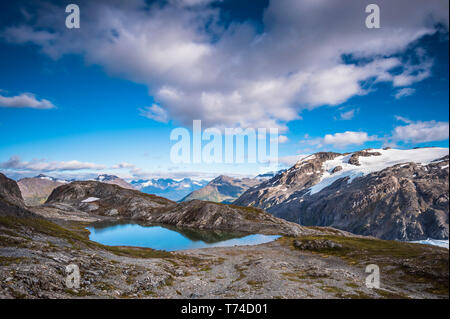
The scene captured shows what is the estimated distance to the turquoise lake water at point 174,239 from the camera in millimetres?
117062

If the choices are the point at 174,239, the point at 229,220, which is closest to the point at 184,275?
the point at 174,239

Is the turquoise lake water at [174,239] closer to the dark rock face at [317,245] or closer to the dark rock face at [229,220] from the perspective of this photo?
the dark rock face at [229,220]

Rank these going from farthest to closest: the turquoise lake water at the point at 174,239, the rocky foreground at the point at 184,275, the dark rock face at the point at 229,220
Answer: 1. the dark rock face at the point at 229,220
2. the turquoise lake water at the point at 174,239
3. the rocky foreground at the point at 184,275

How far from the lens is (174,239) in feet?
439

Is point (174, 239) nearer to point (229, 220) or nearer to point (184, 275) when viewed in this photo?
point (229, 220)

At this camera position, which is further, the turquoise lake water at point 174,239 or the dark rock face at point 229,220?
the dark rock face at point 229,220

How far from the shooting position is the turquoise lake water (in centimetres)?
11706

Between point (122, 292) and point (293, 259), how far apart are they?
214 feet

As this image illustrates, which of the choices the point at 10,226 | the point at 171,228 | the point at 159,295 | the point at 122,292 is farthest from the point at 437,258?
the point at 171,228

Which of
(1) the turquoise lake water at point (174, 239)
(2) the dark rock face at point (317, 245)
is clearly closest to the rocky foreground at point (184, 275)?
(2) the dark rock face at point (317, 245)

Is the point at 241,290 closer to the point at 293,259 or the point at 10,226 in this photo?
the point at 293,259

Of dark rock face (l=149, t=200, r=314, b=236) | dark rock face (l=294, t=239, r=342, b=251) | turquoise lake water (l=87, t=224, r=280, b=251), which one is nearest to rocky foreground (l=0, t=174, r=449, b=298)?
dark rock face (l=294, t=239, r=342, b=251)

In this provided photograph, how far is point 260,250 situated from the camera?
10300cm
